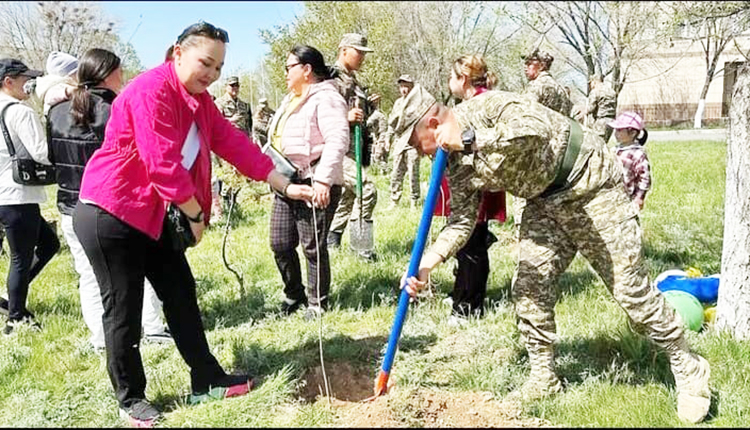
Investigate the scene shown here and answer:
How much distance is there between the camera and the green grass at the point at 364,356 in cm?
331

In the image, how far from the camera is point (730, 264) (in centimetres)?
418

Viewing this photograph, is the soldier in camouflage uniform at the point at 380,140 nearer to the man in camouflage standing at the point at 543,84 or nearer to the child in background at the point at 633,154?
the man in camouflage standing at the point at 543,84

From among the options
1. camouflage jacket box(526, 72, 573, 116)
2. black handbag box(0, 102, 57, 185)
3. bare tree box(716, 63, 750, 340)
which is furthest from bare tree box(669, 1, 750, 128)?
black handbag box(0, 102, 57, 185)

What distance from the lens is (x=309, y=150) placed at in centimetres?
471

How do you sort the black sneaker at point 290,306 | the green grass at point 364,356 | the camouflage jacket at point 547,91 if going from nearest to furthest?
the green grass at point 364,356 < the black sneaker at point 290,306 < the camouflage jacket at point 547,91

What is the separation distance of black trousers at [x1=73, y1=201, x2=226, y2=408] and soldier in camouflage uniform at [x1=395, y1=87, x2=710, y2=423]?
121cm

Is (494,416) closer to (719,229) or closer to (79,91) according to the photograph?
(79,91)

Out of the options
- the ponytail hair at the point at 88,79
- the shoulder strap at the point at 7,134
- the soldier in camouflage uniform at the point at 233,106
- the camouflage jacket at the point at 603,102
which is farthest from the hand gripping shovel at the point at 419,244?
the soldier in camouflage uniform at the point at 233,106

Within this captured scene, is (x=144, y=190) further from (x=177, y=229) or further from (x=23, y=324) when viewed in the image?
(x=23, y=324)

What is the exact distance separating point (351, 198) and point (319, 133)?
6.66 feet

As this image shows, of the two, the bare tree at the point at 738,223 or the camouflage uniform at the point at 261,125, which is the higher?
the camouflage uniform at the point at 261,125

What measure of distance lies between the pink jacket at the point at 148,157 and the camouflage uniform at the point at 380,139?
1011 centimetres

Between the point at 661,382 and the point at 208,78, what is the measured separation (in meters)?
2.77

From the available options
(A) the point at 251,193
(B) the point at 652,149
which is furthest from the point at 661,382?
(B) the point at 652,149
